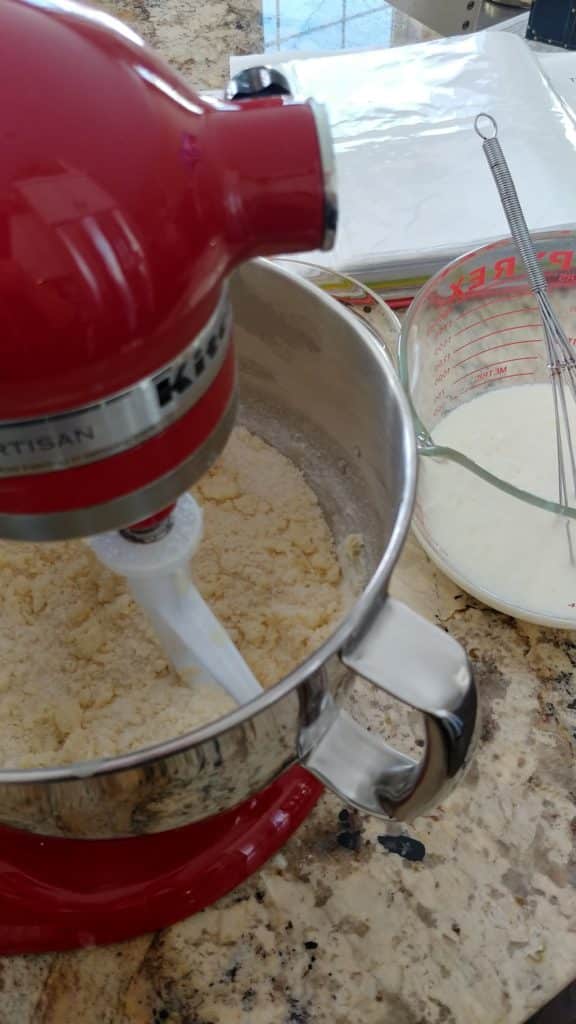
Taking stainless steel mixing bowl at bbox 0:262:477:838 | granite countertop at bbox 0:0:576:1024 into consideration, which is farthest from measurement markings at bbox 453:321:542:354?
granite countertop at bbox 0:0:576:1024

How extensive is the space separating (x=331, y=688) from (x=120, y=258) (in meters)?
0.24

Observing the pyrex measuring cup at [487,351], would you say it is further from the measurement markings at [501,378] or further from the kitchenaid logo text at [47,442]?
the kitchenaid logo text at [47,442]

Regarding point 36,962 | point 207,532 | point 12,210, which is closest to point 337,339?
point 207,532

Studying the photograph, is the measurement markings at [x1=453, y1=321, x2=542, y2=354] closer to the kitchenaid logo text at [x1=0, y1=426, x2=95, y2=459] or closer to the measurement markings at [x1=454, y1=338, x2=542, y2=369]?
the measurement markings at [x1=454, y1=338, x2=542, y2=369]

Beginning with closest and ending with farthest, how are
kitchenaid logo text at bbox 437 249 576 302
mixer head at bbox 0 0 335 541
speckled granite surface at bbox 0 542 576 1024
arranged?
mixer head at bbox 0 0 335 541 → speckled granite surface at bbox 0 542 576 1024 → kitchenaid logo text at bbox 437 249 576 302

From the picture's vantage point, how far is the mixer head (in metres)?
0.26

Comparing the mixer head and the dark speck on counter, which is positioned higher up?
the mixer head

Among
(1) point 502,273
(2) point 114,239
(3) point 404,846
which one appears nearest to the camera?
(2) point 114,239

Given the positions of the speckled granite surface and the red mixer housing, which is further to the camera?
the speckled granite surface

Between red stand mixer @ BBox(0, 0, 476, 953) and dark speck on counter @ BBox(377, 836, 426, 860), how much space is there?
19cm

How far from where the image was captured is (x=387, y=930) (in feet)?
1.66

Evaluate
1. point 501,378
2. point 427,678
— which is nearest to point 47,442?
point 427,678

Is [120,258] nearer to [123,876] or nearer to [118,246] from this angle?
[118,246]

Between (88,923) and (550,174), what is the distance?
801 millimetres
